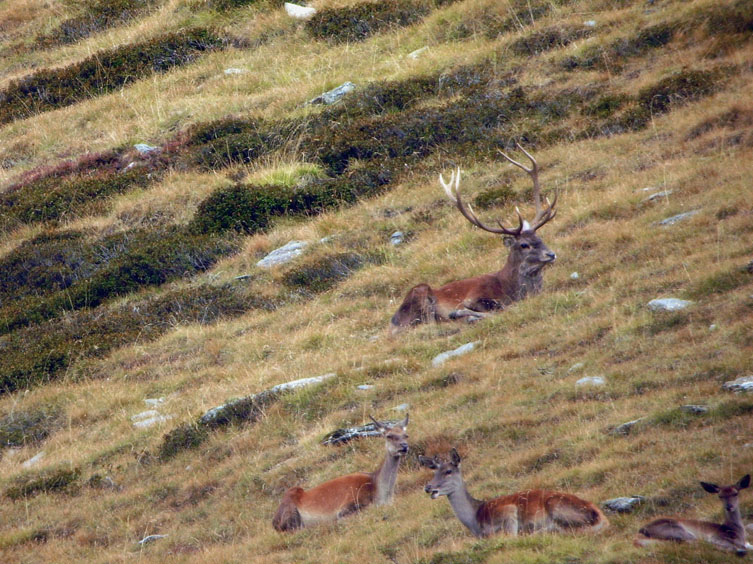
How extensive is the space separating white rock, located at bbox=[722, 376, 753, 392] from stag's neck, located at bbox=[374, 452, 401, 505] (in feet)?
8.50

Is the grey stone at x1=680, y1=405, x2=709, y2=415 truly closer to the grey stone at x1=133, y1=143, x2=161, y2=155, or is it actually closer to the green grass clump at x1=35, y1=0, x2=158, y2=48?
the grey stone at x1=133, y1=143, x2=161, y2=155

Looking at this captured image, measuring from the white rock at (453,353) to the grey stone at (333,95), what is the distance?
10061 millimetres

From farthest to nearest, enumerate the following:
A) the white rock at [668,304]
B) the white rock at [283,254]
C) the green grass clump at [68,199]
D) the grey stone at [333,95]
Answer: the grey stone at [333,95], the green grass clump at [68,199], the white rock at [283,254], the white rock at [668,304]

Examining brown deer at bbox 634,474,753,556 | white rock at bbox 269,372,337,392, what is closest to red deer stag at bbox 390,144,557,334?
white rock at bbox 269,372,337,392

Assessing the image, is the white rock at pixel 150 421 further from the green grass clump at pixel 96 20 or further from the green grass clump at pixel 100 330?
the green grass clump at pixel 96 20

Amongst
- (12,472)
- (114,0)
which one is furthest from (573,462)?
(114,0)

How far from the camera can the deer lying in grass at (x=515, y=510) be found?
6.72 metres

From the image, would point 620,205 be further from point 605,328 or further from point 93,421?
point 93,421

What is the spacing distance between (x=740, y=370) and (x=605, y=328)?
6.50 ft

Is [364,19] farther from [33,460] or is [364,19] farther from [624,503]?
[624,503]

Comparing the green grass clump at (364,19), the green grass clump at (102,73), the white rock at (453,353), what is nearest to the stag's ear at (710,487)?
the white rock at (453,353)

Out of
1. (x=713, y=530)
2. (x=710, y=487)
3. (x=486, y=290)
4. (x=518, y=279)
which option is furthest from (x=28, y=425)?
(x=713, y=530)

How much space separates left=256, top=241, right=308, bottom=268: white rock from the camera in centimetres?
1558

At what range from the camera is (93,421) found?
12.6m
